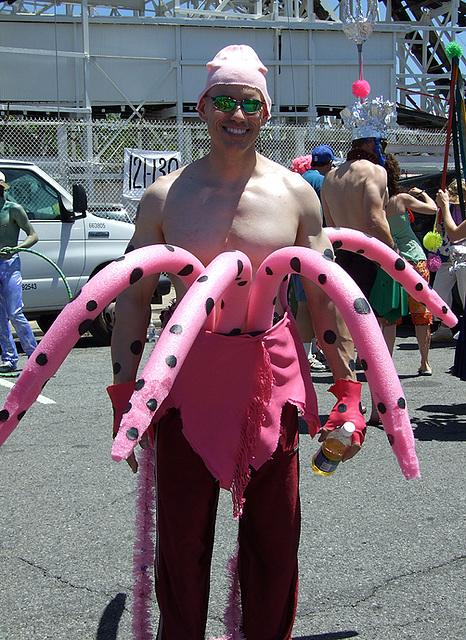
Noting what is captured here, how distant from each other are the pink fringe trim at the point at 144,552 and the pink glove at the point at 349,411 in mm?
680

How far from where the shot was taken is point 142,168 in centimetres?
1308

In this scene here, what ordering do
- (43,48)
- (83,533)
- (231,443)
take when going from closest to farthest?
(231,443), (83,533), (43,48)

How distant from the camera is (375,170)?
5.52 meters

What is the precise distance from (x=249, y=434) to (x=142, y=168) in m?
11.2

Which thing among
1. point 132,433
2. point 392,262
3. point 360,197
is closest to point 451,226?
point 360,197

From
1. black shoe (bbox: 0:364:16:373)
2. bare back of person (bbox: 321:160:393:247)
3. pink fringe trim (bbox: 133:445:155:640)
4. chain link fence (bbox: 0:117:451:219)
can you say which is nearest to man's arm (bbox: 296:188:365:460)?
pink fringe trim (bbox: 133:445:155:640)

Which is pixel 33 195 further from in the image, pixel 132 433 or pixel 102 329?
pixel 132 433

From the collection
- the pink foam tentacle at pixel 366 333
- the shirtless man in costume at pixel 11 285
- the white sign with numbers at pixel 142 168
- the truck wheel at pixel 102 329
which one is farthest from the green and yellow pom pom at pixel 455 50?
the white sign with numbers at pixel 142 168

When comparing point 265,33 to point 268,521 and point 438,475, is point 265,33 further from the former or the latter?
point 268,521

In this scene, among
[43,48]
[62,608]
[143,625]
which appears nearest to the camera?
[143,625]

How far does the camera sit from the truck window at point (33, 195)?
30.3 ft

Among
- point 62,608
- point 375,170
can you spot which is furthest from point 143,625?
point 375,170

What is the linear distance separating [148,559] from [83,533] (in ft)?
4.17

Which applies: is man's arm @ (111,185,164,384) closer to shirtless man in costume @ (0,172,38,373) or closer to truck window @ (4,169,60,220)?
shirtless man in costume @ (0,172,38,373)
